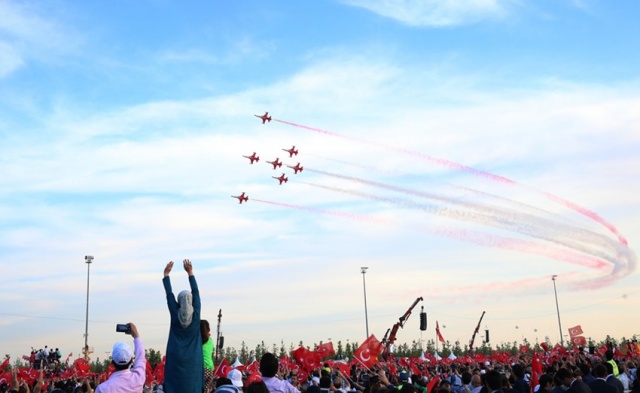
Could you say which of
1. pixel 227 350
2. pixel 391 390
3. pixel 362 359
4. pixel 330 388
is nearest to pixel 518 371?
pixel 330 388

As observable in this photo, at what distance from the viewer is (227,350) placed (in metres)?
99.3

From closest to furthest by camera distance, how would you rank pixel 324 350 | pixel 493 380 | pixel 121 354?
1. pixel 121 354
2. pixel 493 380
3. pixel 324 350

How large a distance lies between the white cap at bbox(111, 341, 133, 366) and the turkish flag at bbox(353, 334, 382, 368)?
13738 millimetres

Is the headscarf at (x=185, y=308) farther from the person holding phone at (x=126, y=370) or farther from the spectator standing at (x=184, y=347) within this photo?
the person holding phone at (x=126, y=370)

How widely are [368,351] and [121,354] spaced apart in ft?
46.7

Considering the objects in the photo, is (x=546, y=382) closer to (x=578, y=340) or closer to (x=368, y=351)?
(x=368, y=351)

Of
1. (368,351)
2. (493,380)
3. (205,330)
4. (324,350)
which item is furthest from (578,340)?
(205,330)

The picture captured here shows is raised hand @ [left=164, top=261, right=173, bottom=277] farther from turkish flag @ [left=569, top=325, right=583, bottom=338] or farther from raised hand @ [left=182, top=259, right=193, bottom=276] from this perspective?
turkish flag @ [left=569, top=325, right=583, bottom=338]

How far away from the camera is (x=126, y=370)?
7.37 m

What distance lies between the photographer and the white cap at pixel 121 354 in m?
7.32

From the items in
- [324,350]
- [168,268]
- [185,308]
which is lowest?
[324,350]

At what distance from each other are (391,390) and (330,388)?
4.77 metres

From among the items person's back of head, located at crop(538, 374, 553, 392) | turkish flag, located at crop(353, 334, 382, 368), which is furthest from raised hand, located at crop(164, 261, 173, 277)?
turkish flag, located at crop(353, 334, 382, 368)

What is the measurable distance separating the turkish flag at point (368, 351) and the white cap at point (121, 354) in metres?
13.7
